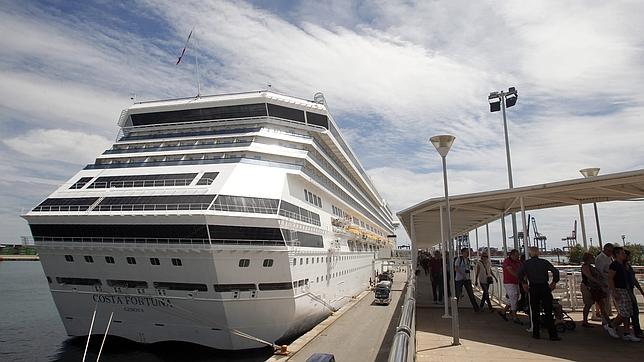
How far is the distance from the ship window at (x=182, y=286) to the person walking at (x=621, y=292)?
447 inches

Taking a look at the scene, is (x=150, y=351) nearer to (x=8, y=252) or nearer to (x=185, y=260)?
(x=185, y=260)

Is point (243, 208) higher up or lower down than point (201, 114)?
lower down

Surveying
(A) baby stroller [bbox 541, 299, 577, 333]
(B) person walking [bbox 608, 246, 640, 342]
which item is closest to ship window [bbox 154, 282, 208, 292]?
(A) baby stroller [bbox 541, 299, 577, 333]

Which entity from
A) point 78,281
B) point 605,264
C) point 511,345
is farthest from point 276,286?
point 605,264

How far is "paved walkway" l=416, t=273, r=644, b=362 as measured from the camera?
6324 mm

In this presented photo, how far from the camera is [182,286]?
1427 cm

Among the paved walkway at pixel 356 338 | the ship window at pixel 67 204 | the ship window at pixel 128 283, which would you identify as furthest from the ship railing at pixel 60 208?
the paved walkway at pixel 356 338

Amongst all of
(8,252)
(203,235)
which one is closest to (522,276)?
(203,235)

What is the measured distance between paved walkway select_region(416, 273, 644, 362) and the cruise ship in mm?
6939

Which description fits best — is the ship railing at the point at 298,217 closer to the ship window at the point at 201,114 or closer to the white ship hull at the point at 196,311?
the white ship hull at the point at 196,311

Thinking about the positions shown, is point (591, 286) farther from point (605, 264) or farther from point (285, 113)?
point (285, 113)

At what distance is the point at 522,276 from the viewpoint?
7.65 meters

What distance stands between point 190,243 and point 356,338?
261 inches

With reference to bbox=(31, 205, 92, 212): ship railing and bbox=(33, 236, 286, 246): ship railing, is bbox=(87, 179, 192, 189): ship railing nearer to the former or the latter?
bbox=(31, 205, 92, 212): ship railing
